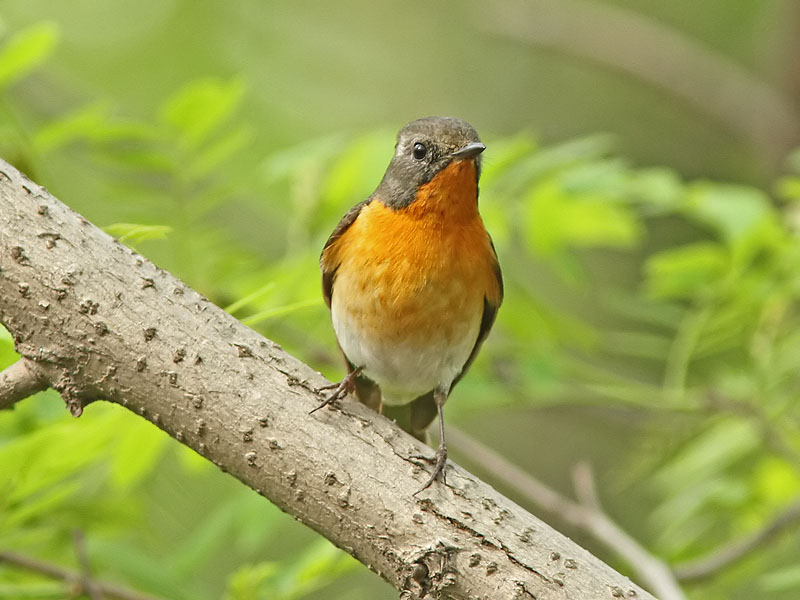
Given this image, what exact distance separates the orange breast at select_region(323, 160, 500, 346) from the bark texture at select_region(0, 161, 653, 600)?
4.00ft

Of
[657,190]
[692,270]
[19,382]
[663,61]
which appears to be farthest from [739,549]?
[663,61]

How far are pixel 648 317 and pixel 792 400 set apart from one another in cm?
82

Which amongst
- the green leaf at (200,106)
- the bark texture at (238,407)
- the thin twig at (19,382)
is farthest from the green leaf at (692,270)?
the thin twig at (19,382)

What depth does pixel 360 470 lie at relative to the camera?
8.93ft

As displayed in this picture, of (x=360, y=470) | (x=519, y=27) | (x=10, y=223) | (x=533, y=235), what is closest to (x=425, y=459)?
(x=360, y=470)

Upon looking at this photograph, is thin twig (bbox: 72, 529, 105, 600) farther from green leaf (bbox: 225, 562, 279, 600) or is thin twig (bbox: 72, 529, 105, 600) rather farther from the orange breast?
the orange breast

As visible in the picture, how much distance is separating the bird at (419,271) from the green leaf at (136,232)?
50.1 inches

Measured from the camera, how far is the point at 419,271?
3930 millimetres

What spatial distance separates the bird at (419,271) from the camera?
3949 mm

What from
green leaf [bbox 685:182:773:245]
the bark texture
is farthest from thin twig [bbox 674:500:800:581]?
the bark texture

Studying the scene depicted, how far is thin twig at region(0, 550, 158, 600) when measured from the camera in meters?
3.20

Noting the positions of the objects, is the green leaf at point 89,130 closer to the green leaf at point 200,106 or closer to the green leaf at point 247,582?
the green leaf at point 200,106

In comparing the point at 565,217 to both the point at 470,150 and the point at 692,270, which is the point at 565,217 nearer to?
the point at 692,270

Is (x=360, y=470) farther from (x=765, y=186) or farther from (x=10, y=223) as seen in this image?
(x=765, y=186)
